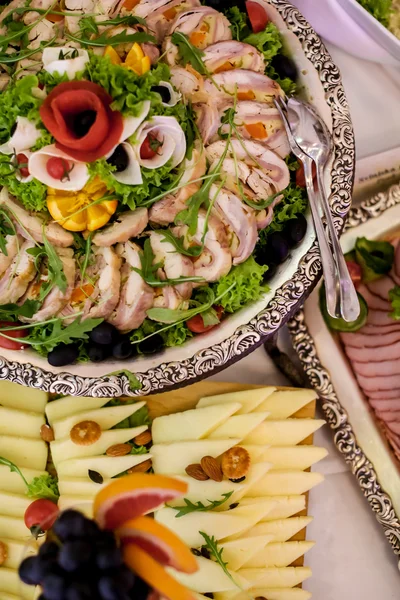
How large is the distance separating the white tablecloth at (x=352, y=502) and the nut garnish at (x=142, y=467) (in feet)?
1.23

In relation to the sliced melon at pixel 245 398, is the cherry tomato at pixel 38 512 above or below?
below

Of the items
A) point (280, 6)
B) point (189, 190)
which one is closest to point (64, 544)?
point (189, 190)

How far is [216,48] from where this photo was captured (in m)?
1.61

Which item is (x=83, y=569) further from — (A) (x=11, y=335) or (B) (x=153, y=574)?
(A) (x=11, y=335)

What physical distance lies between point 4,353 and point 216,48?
0.96 meters

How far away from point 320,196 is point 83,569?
3.45 ft

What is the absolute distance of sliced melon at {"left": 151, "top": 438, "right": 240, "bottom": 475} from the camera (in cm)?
187

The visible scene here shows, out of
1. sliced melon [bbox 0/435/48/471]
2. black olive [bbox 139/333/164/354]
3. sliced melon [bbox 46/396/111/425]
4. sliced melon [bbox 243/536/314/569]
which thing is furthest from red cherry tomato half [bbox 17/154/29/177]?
sliced melon [bbox 243/536/314/569]

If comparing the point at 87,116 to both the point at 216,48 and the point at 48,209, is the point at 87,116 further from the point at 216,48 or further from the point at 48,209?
the point at 216,48

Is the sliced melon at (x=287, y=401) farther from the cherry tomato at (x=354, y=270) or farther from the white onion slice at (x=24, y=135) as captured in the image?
the white onion slice at (x=24, y=135)

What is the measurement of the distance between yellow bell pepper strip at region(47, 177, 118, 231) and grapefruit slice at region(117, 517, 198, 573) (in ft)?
2.27

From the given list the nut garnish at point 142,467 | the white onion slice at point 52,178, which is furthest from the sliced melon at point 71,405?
the white onion slice at point 52,178

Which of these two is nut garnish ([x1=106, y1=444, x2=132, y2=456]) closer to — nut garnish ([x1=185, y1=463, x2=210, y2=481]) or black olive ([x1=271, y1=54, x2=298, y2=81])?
nut garnish ([x1=185, y1=463, x2=210, y2=481])

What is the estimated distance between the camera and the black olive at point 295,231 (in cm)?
165
